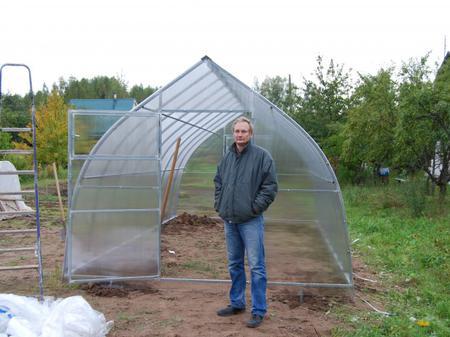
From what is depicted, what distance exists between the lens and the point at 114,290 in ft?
20.8

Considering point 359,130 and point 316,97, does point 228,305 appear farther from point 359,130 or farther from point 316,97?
point 316,97

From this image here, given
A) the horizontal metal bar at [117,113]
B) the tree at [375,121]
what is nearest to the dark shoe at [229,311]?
the horizontal metal bar at [117,113]

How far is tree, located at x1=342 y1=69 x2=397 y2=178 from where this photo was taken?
15430 millimetres

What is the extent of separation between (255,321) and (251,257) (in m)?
0.67

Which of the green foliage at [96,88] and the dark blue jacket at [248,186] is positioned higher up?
the green foliage at [96,88]

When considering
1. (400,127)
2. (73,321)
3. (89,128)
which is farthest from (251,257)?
(400,127)

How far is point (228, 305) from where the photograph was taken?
18.5ft

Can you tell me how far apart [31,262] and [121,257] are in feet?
6.74

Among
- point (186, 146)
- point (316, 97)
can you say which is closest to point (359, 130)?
point (186, 146)

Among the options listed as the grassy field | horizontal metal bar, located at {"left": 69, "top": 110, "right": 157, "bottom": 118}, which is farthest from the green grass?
horizontal metal bar, located at {"left": 69, "top": 110, "right": 157, "bottom": 118}

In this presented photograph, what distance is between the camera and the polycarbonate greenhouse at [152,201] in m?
6.49

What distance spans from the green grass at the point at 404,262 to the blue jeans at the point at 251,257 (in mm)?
849

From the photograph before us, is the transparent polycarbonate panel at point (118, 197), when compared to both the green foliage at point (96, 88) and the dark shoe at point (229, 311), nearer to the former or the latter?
the dark shoe at point (229, 311)

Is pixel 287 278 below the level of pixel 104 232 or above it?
below
